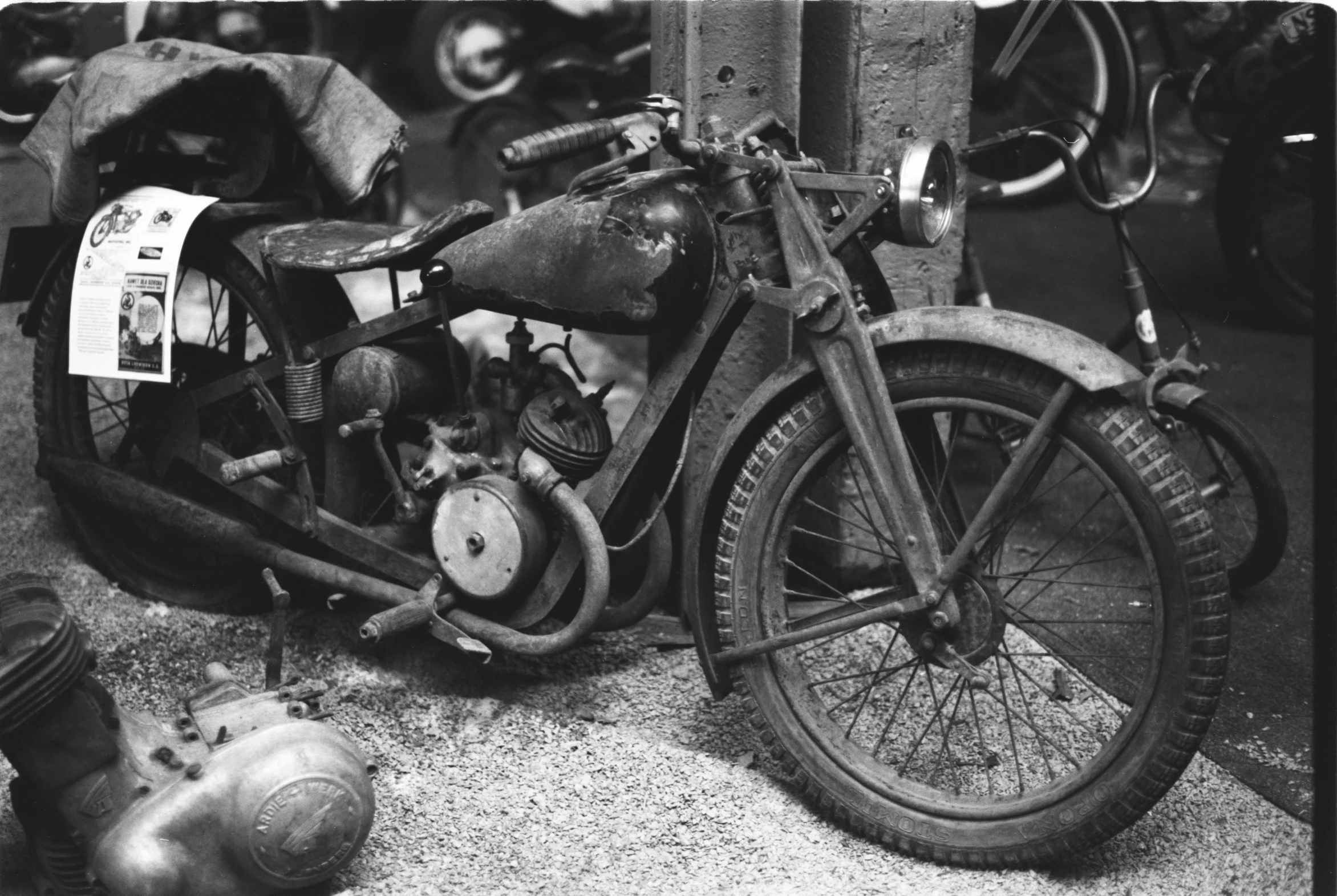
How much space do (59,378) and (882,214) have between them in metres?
2.23

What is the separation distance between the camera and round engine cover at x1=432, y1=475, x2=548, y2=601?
2.86 m

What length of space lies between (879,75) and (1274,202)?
213cm

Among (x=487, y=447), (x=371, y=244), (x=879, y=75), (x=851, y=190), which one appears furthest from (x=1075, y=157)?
(x=371, y=244)

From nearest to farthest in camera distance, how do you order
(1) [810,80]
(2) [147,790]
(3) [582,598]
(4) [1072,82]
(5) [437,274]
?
(2) [147,790], (5) [437,274], (3) [582,598], (1) [810,80], (4) [1072,82]

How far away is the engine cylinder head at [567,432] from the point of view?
9.42ft

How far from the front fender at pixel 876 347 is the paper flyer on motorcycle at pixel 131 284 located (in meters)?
1.33

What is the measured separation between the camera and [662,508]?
9.32 feet

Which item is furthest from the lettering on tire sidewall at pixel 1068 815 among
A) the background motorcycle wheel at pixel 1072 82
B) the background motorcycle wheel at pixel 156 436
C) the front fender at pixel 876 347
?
the background motorcycle wheel at pixel 1072 82

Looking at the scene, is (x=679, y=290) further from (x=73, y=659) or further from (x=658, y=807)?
(x=73, y=659)

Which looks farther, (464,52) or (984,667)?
(464,52)

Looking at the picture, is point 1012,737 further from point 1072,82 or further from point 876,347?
point 1072,82

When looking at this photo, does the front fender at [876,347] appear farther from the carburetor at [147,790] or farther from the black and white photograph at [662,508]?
the carburetor at [147,790]

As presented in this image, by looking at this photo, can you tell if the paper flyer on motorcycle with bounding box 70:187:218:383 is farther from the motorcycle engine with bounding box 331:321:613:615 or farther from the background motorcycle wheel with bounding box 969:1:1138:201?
the background motorcycle wheel with bounding box 969:1:1138:201

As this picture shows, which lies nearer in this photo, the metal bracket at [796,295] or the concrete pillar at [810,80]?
the metal bracket at [796,295]
